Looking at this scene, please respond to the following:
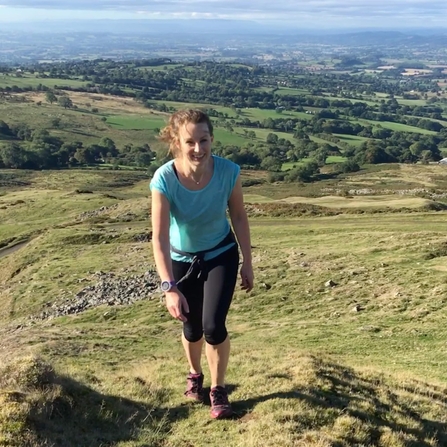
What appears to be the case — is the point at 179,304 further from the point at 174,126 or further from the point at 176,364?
the point at 176,364

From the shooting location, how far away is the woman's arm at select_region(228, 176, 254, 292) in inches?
264

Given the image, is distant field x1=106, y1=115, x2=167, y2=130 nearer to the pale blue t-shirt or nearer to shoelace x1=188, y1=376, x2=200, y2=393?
shoelace x1=188, y1=376, x2=200, y2=393

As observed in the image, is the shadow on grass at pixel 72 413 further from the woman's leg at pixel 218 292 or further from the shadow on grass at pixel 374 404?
the woman's leg at pixel 218 292

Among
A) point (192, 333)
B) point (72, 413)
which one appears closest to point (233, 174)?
point (192, 333)

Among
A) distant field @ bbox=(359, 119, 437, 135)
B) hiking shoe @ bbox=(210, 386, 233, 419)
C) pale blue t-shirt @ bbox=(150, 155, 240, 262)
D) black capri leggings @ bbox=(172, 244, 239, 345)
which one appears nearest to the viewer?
pale blue t-shirt @ bbox=(150, 155, 240, 262)

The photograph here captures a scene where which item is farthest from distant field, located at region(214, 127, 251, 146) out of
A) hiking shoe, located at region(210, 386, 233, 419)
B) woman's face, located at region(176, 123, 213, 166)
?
woman's face, located at region(176, 123, 213, 166)

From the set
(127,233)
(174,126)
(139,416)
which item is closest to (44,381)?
(139,416)

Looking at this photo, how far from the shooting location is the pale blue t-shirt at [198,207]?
618cm

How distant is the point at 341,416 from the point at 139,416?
9.13 feet

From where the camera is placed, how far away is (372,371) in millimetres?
10094

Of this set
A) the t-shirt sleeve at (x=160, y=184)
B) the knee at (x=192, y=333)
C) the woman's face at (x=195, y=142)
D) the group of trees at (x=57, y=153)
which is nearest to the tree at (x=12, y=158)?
the group of trees at (x=57, y=153)

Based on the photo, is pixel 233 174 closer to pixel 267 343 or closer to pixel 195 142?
pixel 195 142

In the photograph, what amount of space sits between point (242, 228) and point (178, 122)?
1.65 meters

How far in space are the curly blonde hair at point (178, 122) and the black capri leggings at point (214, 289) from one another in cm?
148
